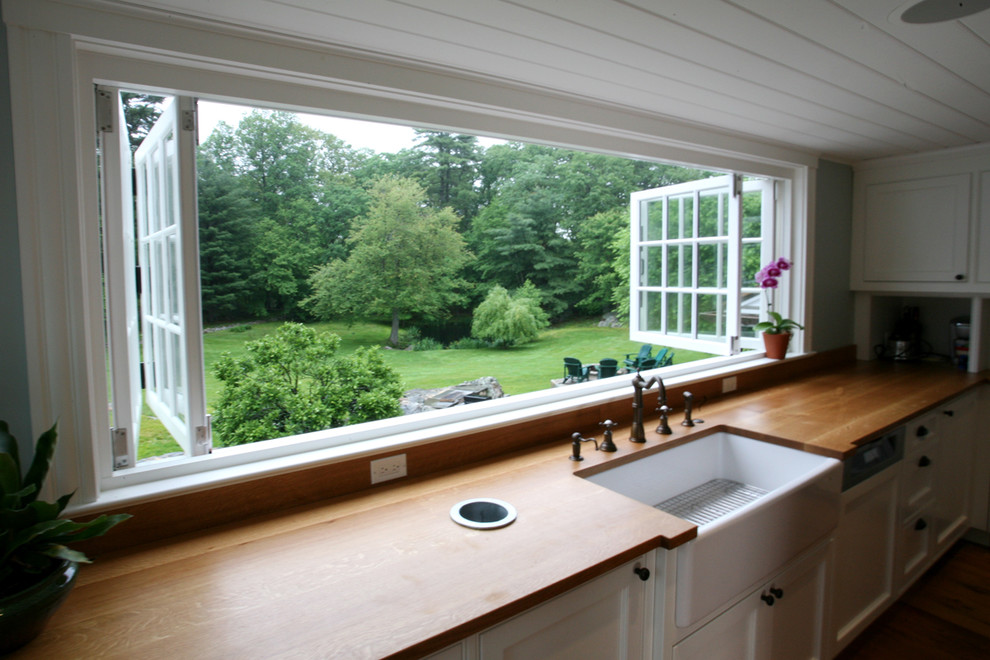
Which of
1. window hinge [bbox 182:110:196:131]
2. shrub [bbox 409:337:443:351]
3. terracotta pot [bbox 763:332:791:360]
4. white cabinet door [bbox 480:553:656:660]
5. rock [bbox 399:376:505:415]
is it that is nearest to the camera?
white cabinet door [bbox 480:553:656:660]

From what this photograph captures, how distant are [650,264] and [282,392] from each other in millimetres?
2542

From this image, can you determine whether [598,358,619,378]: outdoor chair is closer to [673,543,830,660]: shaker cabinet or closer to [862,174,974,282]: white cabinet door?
[862,174,974,282]: white cabinet door

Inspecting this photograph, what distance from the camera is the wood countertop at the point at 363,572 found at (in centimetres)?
89

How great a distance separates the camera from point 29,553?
0.86 m

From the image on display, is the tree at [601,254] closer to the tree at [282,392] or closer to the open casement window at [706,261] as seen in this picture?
the open casement window at [706,261]

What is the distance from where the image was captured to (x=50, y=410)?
1.09 metres

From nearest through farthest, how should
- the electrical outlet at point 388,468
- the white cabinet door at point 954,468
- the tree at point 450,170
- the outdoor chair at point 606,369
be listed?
the electrical outlet at point 388,468 < the white cabinet door at point 954,468 < the outdoor chair at point 606,369 < the tree at point 450,170

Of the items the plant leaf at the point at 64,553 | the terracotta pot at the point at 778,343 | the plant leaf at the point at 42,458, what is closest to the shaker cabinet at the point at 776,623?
the plant leaf at the point at 64,553

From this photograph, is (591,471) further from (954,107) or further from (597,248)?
(597,248)

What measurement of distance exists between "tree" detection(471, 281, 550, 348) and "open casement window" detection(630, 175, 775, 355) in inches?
207

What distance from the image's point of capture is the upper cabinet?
112 inches

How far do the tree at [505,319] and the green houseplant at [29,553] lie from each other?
26.1ft

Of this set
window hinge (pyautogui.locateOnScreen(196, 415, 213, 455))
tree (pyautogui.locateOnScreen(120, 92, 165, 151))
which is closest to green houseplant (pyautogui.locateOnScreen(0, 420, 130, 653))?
window hinge (pyautogui.locateOnScreen(196, 415, 213, 455))

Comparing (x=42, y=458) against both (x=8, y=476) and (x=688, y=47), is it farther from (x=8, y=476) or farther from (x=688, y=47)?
(x=688, y=47)
